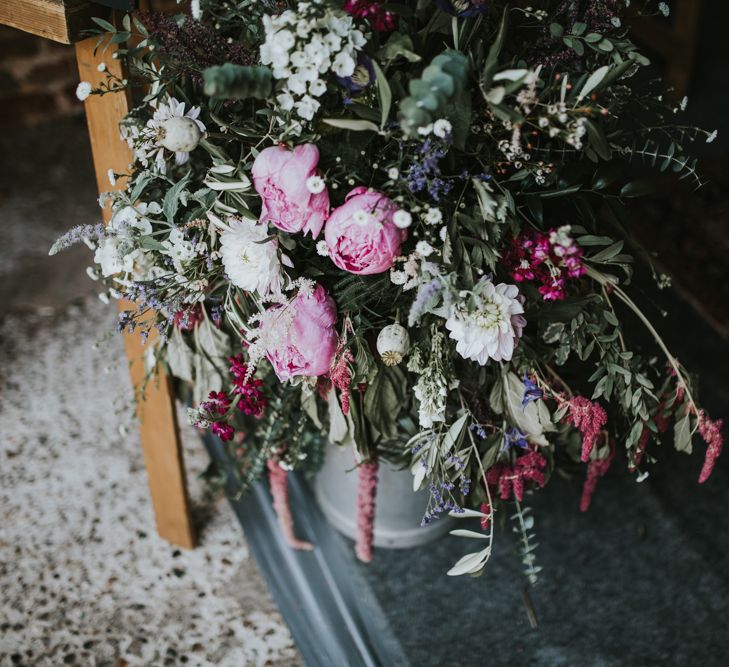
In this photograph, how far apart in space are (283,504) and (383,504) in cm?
20

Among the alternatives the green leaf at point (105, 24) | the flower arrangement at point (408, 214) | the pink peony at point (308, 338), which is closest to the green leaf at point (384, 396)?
the flower arrangement at point (408, 214)

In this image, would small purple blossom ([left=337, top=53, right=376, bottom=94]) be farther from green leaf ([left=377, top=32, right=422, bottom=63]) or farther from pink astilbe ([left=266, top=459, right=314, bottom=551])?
pink astilbe ([left=266, top=459, right=314, bottom=551])

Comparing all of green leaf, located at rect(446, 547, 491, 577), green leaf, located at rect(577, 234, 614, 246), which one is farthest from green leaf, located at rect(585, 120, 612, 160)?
green leaf, located at rect(446, 547, 491, 577)

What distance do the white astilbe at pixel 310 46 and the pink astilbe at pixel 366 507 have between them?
0.64m

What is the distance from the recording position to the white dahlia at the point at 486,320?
0.91 meters

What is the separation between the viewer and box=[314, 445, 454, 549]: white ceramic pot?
1.44 meters

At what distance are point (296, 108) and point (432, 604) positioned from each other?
3.35 ft

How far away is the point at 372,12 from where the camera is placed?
0.85m

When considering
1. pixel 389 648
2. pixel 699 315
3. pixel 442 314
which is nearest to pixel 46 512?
pixel 389 648

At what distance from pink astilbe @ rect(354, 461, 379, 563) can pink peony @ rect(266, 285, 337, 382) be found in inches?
12.6

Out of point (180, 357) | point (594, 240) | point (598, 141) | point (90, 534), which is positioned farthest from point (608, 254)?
point (90, 534)

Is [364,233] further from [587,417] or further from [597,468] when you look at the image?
[597,468]

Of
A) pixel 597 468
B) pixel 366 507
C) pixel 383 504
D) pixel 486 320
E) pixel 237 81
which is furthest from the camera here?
pixel 383 504

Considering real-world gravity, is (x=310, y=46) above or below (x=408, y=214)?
above
